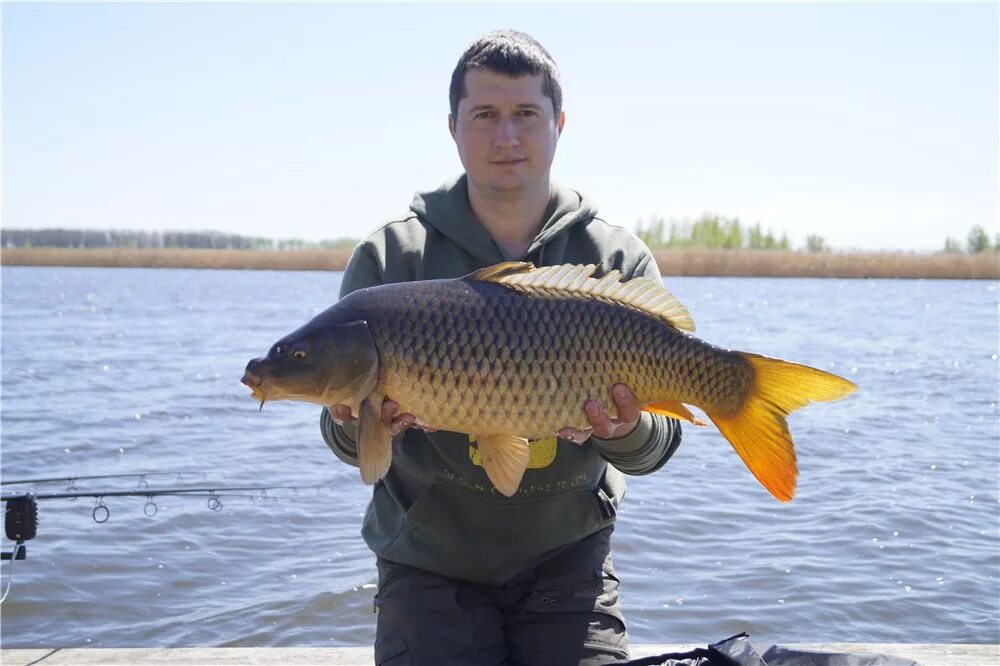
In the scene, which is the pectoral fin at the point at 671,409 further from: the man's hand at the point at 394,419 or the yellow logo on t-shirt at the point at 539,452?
the man's hand at the point at 394,419

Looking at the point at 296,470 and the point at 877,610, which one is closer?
A: the point at 877,610

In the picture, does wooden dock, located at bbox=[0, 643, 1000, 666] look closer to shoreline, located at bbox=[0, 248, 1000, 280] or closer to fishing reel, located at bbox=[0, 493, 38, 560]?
fishing reel, located at bbox=[0, 493, 38, 560]

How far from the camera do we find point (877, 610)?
546 centimetres

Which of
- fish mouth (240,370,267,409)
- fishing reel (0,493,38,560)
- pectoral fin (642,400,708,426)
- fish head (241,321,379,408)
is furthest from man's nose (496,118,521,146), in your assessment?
fishing reel (0,493,38,560)

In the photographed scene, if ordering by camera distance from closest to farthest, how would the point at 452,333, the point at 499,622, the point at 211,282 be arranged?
the point at 452,333 < the point at 499,622 < the point at 211,282

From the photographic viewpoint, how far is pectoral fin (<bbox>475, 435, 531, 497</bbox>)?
8.62 feet

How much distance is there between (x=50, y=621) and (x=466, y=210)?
375 cm

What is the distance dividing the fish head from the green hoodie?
1.07 ft

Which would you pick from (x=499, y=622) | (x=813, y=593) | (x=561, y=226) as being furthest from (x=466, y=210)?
(x=813, y=593)

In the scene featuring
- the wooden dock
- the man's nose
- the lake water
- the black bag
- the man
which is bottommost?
the lake water

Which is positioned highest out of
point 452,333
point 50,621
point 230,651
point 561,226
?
point 561,226

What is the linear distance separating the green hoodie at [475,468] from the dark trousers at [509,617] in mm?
49

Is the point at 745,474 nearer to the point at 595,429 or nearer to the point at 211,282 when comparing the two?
the point at 595,429

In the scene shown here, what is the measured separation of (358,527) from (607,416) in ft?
15.3
